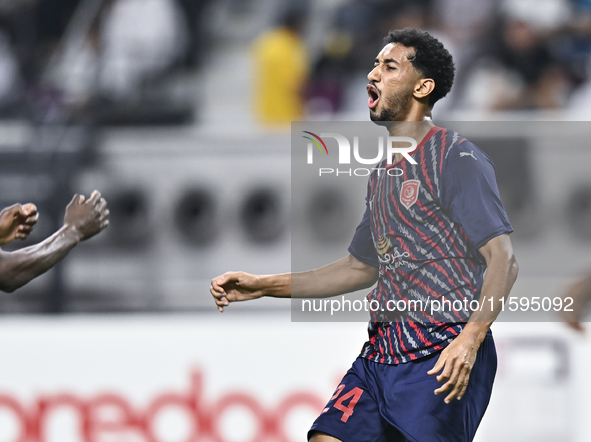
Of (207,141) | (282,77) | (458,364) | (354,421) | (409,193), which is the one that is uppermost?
(282,77)

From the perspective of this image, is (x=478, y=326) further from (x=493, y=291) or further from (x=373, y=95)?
(x=373, y=95)

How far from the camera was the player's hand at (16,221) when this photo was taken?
4.23 m

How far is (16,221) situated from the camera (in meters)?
4.27

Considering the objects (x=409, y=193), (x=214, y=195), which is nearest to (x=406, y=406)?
(x=409, y=193)

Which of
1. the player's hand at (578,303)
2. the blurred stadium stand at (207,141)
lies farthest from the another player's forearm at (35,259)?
the blurred stadium stand at (207,141)

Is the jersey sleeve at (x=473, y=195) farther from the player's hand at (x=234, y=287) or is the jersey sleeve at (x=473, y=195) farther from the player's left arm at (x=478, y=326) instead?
the player's hand at (x=234, y=287)

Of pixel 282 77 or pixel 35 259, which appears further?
pixel 282 77

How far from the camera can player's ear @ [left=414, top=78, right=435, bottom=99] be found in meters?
3.77

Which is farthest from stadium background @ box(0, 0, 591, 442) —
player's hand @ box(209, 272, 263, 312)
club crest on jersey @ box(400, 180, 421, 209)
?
club crest on jersey @ box(400, 180, 421, 209)

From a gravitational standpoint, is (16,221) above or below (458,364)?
above

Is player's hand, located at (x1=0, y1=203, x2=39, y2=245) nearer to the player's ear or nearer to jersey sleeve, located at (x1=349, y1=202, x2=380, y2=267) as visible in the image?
jersey sleeve, located at (x1=349, y1=202, x2=380, y2=267)

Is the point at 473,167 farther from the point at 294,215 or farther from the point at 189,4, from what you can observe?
the point at 189,4

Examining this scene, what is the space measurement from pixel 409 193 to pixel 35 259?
1.80 m

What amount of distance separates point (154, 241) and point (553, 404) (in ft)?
12.0
